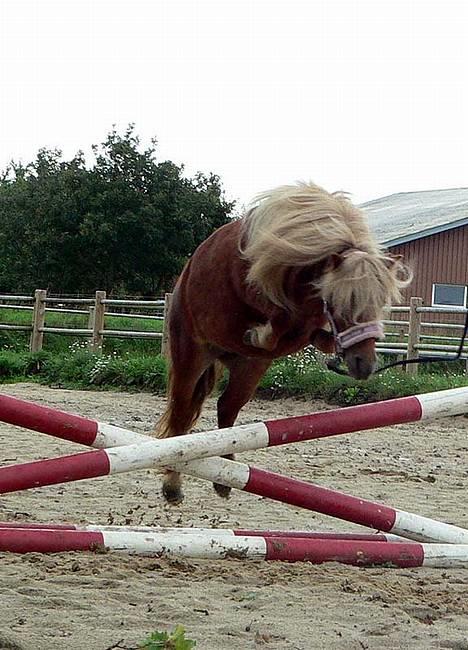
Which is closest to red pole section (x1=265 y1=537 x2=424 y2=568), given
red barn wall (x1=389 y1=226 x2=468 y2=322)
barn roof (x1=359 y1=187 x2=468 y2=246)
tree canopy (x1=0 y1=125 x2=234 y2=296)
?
barn roof (x1=359 y1=187 x2=468 y2=246)

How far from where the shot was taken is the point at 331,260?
3.60 meters

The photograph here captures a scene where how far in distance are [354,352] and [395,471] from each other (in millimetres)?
4061

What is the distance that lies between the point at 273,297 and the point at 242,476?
84 centimetres

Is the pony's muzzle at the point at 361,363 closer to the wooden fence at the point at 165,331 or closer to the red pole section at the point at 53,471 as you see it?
the red pole section at the point at 53,471

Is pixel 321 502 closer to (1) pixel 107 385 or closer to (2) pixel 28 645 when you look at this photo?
(2) pixel 28 645

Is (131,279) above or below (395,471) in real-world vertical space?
above

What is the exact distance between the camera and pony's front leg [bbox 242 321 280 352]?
3998 mm

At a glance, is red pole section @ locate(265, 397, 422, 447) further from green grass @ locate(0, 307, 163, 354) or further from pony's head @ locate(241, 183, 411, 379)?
green grass @ locate(0, 307, 163, 354)

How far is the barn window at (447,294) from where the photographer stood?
23.4 m

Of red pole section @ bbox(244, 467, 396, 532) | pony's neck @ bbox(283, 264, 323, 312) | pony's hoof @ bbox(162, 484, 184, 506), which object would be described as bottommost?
pony's hoof @ bbox(162, 484, 184, 506)

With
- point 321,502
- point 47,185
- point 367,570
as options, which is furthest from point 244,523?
point 47,185

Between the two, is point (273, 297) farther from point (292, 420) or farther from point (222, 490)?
point (222, 490)

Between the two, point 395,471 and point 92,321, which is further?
point 92,321

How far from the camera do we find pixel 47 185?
90.7 ft
